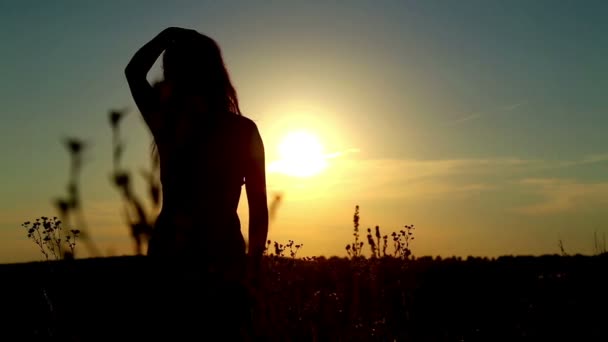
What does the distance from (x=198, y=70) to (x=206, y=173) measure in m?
0.57

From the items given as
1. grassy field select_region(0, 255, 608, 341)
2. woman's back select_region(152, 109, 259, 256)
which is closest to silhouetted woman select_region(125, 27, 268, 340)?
woman's back select_region(152, 109, 259, 256)

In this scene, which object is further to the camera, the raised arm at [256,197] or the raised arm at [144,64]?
the raised arm at [144,64]

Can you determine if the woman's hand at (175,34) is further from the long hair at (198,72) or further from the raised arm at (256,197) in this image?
the raised arm at (256,197)

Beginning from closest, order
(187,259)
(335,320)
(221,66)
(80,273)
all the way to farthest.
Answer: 1. (187,259)
2. (221,66)
3. (335,320)
4. (80,273)

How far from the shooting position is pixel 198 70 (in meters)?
3.47

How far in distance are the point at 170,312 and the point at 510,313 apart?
5564 mm

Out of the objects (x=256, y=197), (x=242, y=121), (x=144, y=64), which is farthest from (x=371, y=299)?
(x=144, y=64)

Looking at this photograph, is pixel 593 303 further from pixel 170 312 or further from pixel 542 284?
pixel 170 312

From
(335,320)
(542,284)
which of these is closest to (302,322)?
(335,320)

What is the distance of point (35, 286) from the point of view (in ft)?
27.4

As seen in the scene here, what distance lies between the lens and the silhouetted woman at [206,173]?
333 centimetres

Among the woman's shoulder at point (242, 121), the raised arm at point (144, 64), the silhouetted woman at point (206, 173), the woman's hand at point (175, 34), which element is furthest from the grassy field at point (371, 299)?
the woman's hand at point (175, 34)

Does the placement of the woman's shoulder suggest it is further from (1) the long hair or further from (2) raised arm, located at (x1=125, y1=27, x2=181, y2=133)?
(2) raised arm, located at (x1=125, y1=27, x2=181, y2=133)

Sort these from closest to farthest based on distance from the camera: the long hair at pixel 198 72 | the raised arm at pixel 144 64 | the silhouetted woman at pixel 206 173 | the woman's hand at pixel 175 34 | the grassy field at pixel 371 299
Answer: the silhouetted woman at pixel 206 173 → the long hair at pixel 198 72 → the woman's hand at pixel 175 34 → the raised arm at pixel 144 64 → the grassy field at pixel 371 299
